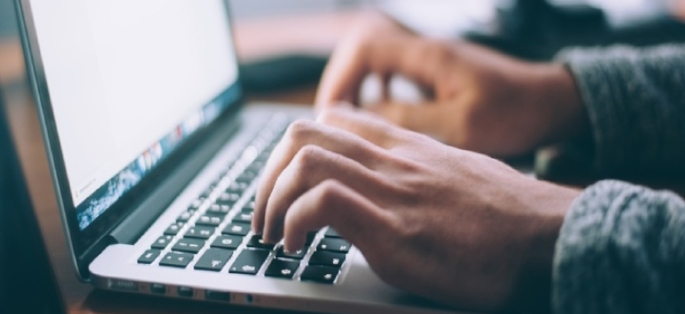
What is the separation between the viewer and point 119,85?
20.6 inches

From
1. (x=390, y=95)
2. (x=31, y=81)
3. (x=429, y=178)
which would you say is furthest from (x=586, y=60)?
(x=31, y=81)

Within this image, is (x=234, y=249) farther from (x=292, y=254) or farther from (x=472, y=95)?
(x=472, y=95)

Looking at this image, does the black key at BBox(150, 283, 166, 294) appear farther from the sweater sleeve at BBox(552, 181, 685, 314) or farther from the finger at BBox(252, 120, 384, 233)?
the sweater sleeve at BBox(552, 181, 685, 314)

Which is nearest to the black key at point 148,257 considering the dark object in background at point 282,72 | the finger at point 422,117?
the finger at point 422,117

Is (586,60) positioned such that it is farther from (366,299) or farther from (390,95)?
(366,299)

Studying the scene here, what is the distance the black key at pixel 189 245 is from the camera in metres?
0.46

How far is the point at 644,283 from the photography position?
0.37m

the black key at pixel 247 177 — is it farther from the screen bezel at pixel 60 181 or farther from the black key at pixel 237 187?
the screen bezel at pixel 60 181

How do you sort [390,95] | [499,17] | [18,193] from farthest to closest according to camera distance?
[499,17]
[390,95]
[18,193]

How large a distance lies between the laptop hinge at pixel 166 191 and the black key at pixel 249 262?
0.09 m

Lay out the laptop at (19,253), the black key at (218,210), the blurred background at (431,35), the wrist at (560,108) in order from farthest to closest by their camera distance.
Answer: the blurred background at (431,35)
the wrist at (560,108)
the black key at (218,210)
the laptop at (19,253)

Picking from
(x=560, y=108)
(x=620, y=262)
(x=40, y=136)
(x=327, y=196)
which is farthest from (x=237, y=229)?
(x=40, y=136)

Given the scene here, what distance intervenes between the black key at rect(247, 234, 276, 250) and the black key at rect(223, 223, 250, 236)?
0.6 inches

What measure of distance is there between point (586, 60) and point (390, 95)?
215 millimetres
